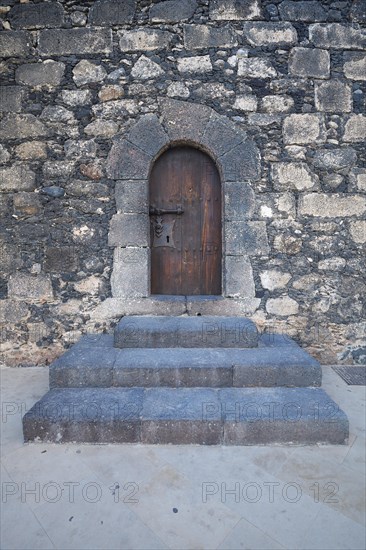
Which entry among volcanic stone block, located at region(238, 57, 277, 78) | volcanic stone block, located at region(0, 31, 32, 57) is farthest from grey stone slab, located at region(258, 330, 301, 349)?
volcanic stone block, located at region(0, 31, 32, 57)

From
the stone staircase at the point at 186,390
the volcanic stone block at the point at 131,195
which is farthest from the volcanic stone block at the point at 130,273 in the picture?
the volcanic stone block at the point at 131,195

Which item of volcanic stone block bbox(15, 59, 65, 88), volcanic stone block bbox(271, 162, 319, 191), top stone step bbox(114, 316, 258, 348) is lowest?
top stone step bbox(114, 316, 258, 348)

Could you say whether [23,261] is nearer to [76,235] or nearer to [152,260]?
[76,235]

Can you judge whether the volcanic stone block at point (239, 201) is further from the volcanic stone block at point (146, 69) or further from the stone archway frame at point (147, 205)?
the volcanic stone block at point (146, 69)

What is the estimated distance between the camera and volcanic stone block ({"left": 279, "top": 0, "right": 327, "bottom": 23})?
2.94 meters

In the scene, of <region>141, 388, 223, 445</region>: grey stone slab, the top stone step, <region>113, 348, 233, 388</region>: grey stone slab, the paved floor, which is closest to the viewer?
the paved floor

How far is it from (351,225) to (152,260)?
2093mm

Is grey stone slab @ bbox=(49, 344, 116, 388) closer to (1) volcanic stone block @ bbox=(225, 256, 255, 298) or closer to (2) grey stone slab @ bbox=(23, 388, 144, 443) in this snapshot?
(2) grey stone slab @ bbox=(23, 388, 144, 443)

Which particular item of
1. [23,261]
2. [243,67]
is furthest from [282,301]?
[23,261]

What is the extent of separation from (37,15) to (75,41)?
0.48 metres

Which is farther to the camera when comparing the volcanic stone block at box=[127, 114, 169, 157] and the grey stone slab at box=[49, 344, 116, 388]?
the volcanic stone block at box=[127, 114, 169, 157]

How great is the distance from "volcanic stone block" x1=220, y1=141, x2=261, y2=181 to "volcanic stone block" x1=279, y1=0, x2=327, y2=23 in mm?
1297

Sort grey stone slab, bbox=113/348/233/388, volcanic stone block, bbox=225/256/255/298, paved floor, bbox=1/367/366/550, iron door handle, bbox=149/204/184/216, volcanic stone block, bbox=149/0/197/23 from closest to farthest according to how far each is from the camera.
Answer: paved floor, bbox=1/367/366/550 < grey stone slab, bbox=113/348/233/388 < volcanic stone block, bbox=149/0/197/23 < volcanic stone block, bbox=225/256/255/298 < iron door handle, bbox=149/204/184/216

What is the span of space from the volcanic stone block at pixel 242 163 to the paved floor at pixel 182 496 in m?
2.35
